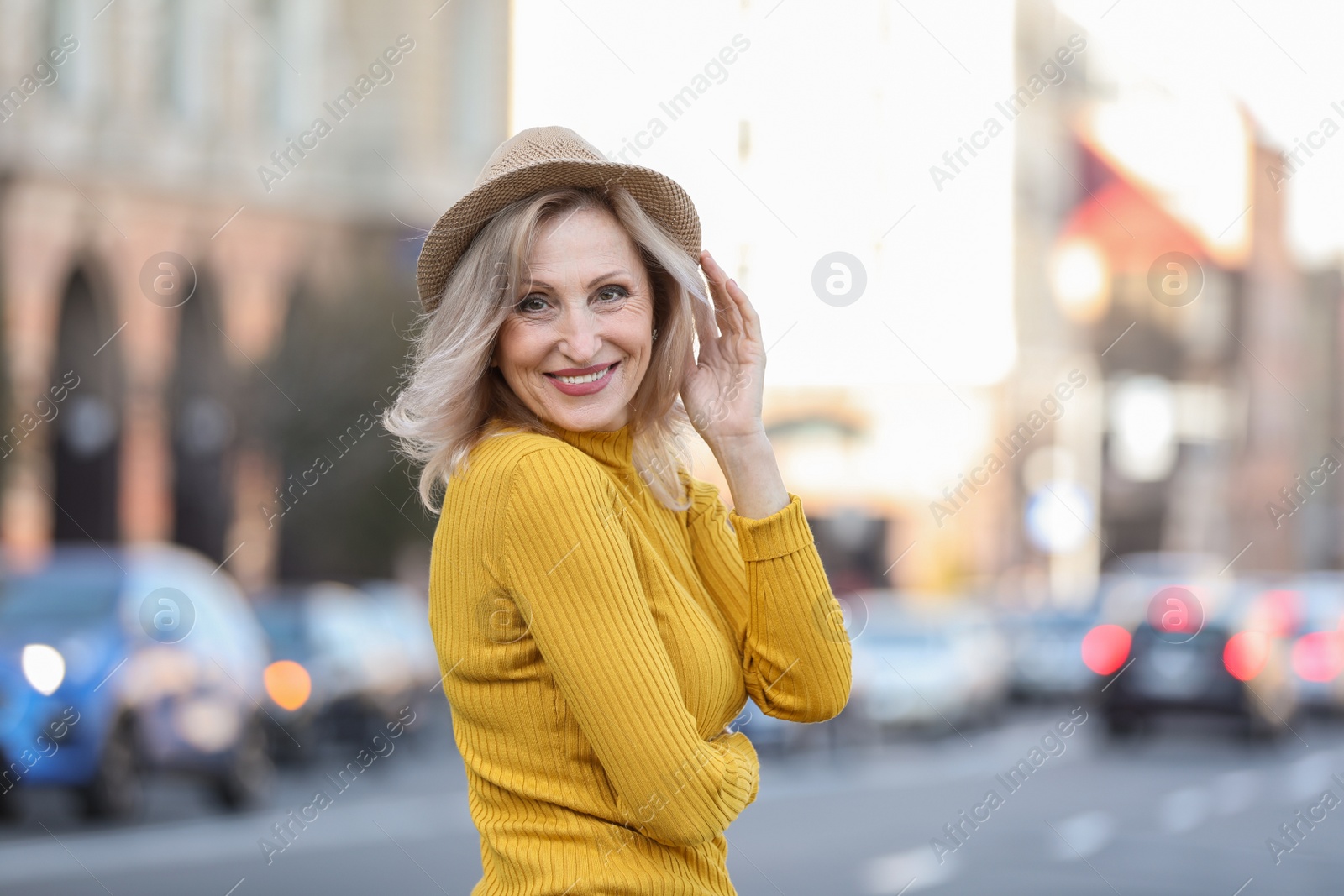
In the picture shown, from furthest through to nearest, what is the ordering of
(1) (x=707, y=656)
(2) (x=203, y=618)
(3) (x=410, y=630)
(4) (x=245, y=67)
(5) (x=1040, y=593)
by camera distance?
1. (5) (x=1040, y=593)
2. (4) (x=245, y=67)
3. (3) (x=410, y=630)
4. (2) (x=203, y=618)
5. (1) (x=707, y=656)

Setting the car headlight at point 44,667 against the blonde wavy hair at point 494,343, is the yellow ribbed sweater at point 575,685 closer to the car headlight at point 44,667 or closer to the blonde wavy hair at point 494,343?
the blonde wavy hair at point 494,343

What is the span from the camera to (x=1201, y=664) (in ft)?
62.8

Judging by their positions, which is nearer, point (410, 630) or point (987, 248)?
point (410, 630)

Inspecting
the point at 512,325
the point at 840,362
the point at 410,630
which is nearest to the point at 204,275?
the point at 410,630

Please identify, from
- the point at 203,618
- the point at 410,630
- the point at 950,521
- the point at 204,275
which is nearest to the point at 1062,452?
the point at 950,521

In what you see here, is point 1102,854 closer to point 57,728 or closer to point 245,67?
point 57,728

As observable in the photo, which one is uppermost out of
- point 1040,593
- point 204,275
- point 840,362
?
point 204,275

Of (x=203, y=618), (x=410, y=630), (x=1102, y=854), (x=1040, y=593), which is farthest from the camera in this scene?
(x=1040, y=593)

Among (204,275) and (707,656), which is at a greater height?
(204,275)

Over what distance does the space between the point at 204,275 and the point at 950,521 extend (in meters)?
21.9

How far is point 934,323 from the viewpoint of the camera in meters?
46.5

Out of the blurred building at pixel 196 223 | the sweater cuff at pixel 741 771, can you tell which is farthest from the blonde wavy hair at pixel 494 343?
the blurred building at pixel 196 223

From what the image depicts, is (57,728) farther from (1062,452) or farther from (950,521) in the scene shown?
(1062,452)

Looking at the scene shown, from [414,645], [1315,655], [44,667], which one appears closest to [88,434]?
[414,645]
